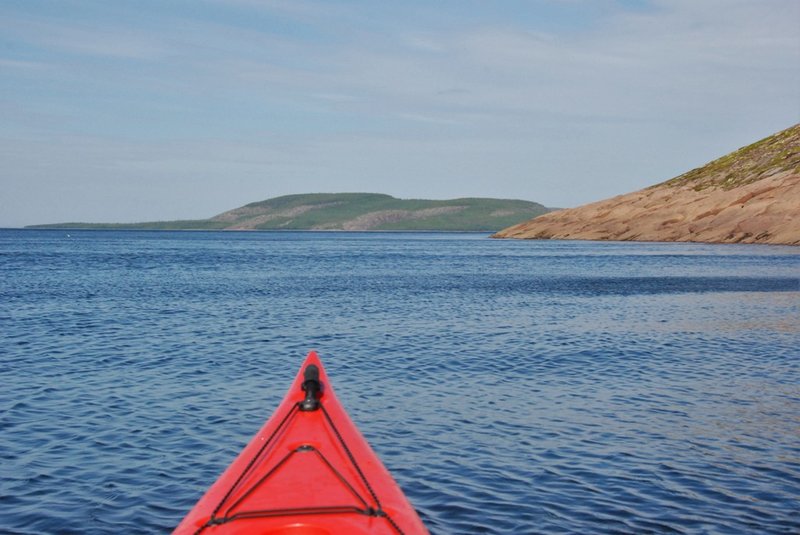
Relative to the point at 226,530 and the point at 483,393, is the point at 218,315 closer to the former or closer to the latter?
the point at 483,393

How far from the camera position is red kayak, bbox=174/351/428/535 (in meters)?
7.80

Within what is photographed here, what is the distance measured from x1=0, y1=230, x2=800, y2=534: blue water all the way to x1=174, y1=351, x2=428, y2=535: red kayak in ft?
7.64

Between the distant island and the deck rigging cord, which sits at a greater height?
the distant island

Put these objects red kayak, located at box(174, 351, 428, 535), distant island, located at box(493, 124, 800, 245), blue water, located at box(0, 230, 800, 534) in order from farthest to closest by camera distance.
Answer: distant island, located at box(493, 124, 800, 245)
blue water, located at box(0, 230, 800, 534)
red kayak, located at box(174, 351, 428, 535)

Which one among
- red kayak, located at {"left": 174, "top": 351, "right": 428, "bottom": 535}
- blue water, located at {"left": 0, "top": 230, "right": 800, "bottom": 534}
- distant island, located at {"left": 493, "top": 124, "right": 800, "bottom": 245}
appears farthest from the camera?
distant island, located at {"left": 493, "top": 124, "right": 800, "bottom": 245}

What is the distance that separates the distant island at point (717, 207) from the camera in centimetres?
10025

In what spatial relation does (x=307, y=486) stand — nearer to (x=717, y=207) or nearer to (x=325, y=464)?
(x=325, y=464)

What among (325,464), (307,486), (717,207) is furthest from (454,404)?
(717,207)

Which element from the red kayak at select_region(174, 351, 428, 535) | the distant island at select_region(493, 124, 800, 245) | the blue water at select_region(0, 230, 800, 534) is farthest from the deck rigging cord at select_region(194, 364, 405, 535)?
the distant island at select_region(493, 124, 800, 245)

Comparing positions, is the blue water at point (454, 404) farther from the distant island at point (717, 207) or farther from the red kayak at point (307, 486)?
the distant island at point (717, 207)

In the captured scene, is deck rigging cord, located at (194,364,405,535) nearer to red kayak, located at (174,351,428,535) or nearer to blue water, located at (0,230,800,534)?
red kayak, located at (174,351,428,535)

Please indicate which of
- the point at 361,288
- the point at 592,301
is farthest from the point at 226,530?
the point at 361,288

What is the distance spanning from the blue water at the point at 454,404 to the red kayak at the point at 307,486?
7.64ft

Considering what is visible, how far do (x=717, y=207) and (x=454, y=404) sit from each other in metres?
103
